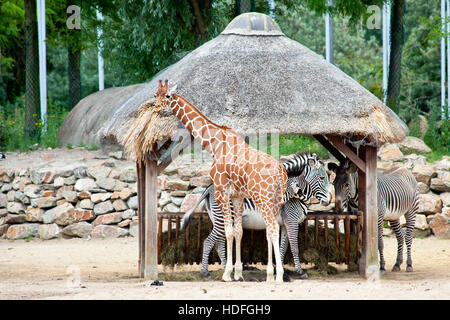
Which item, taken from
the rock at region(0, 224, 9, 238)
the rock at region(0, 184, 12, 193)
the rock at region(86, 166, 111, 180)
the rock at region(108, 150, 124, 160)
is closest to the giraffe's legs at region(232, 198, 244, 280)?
the rock at region(86, 166, 111, 180)

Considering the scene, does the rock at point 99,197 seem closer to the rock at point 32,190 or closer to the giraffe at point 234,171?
the rock at point 32,190

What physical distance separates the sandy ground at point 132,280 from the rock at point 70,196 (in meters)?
0.88

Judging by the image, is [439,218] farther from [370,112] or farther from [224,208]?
[224,208]

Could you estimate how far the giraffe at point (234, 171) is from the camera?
8.70m

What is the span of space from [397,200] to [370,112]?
2210mm

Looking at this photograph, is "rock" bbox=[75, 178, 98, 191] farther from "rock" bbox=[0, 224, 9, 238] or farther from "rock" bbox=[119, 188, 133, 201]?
"rock" bbox=[0, 224, 9, 238]

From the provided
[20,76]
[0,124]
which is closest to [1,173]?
[0,124]

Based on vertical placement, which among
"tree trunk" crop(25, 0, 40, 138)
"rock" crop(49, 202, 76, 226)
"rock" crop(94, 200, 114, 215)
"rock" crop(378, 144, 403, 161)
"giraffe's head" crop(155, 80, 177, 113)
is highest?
"tree trunk" crop(25, 0, 40, 138)

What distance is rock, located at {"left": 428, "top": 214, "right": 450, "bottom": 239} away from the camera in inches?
553

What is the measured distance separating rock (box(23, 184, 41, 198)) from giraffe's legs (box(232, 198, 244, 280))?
22.4ft

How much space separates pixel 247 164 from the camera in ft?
28.8

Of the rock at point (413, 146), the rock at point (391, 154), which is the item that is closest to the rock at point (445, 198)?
the rock at point (391, 154)

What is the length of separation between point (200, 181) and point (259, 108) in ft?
18.5
